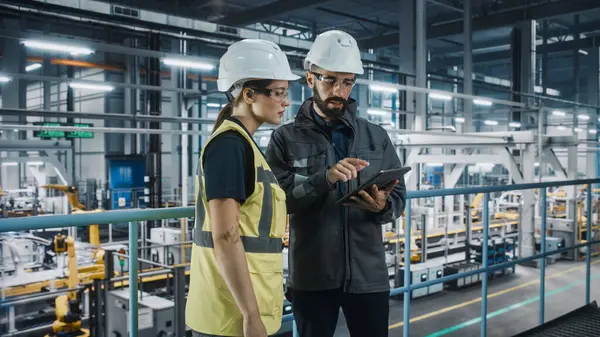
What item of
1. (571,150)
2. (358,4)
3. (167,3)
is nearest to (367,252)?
(571,150)

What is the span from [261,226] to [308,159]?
56cm

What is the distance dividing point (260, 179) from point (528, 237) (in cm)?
1117

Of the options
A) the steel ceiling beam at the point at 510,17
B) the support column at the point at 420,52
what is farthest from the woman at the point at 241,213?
the steel ceiling beam at the point at 510,17

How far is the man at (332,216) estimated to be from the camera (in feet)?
6.86

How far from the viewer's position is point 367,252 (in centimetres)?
214

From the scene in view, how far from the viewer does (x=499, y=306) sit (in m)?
8.62

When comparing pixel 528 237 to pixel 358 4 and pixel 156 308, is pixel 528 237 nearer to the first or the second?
pixel 156 308

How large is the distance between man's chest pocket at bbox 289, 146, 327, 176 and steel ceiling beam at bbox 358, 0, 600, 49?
1388 centimetres

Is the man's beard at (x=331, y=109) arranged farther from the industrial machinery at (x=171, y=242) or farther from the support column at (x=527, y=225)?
the support column at (x=527, y=225)

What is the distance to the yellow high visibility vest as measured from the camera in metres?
1.59

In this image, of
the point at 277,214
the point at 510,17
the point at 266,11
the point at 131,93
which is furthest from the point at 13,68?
the point at 277,214

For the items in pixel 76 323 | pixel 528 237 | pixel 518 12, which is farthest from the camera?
pixel 518 12

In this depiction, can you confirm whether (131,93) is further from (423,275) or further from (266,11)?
(423,275)

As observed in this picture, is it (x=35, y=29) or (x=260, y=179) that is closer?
(x=260, y=179)
